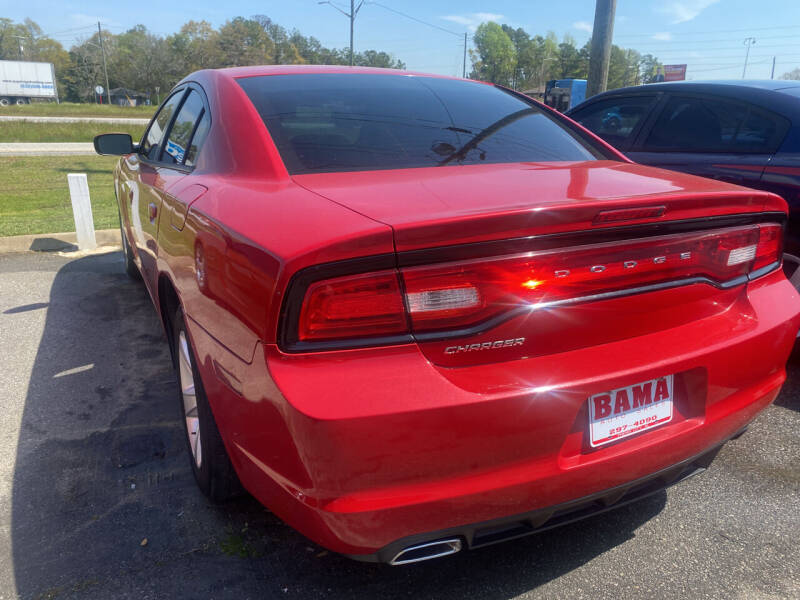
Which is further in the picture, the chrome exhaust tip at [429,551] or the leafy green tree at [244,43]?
the leafy green tree at [244,43]

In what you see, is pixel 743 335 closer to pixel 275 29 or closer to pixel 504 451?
pixel 504 451

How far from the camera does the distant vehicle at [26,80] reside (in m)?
64.3

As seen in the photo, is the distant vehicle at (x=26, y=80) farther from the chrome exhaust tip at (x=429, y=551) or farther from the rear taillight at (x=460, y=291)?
the chrome exhaust tip at (x=429, y=551)

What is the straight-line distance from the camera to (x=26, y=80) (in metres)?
65.3

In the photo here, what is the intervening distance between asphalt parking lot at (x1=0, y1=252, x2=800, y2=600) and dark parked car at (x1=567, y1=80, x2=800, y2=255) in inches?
51.1

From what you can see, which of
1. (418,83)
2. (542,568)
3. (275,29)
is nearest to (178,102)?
(418,83)

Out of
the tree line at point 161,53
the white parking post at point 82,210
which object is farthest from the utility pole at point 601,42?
the tree line at point 161,53

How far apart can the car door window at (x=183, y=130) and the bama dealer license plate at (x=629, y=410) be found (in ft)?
6.84

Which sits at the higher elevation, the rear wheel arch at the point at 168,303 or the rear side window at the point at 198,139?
the rear side window at the point at 198,139

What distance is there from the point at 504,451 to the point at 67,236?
6.72m

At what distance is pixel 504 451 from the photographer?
1.57m

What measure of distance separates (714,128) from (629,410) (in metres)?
3.10

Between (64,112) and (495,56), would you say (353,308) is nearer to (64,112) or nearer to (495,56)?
(64,112)

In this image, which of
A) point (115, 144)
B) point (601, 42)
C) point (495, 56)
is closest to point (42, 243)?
point (115, 144)
